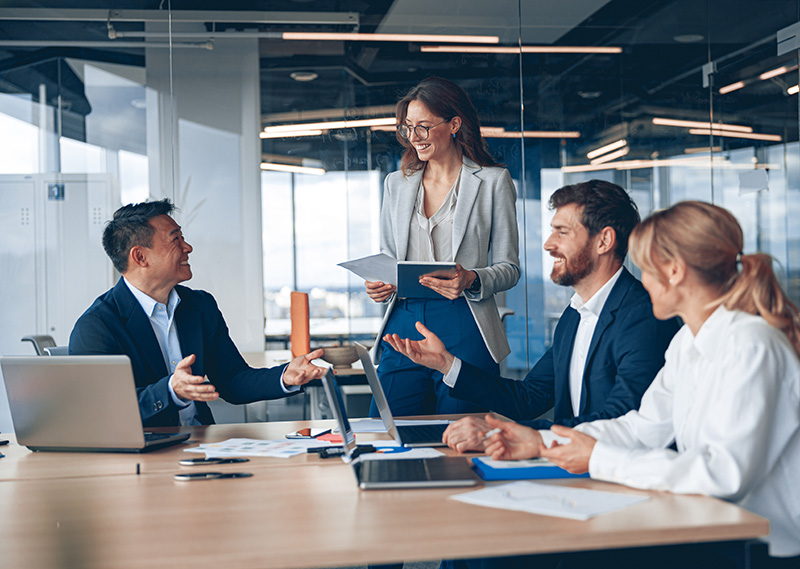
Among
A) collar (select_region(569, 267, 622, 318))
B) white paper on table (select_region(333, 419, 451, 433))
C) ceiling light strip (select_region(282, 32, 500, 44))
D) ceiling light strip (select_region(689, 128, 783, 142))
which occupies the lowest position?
white paper on table (select_region(333, 419, 451, 433))

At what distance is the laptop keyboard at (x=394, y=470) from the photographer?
163 centimetres

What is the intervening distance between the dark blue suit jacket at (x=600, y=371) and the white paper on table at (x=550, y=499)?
54 centimetres

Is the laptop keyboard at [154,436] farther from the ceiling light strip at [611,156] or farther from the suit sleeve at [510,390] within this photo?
the ceiling light strip at [611,156]

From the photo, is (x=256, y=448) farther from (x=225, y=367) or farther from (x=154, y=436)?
(x=225, y=367)

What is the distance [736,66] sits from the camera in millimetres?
5543

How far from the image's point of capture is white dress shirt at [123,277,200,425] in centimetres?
269

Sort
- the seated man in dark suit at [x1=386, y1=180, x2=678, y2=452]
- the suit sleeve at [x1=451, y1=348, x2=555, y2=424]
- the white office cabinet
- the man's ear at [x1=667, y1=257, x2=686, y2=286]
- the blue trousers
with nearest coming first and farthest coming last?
the man's ear at [x1=667, y1=257, x2=686, y2=286]
the seated man in dark suit at [x1=386, y1=180, x2=678, y2=452]
the suit sleeve at [x1=451, y1=348, x2=555, y2=424]
the blue trousers
the white office cabinet

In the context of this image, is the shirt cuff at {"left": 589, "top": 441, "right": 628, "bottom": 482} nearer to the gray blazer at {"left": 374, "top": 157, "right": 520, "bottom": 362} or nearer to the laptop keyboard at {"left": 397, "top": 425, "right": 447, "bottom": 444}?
the laptop keyboard at {"left": 397, "top": 425, "right": 447, "bottom": 444}

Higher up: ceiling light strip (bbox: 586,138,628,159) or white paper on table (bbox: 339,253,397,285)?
ceiling light strip (bbox: 586,138,628,159)

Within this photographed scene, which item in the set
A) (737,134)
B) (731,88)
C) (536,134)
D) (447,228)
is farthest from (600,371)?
(731,88)

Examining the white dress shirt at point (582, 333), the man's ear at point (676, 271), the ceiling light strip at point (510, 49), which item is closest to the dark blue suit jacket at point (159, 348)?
the white dress shirt at point (582, 333)

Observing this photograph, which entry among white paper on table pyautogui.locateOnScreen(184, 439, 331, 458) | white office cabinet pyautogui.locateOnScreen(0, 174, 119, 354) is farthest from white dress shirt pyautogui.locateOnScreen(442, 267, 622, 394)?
white office cabinet pyautogui.locateOnScreen(0, 174, 119, 354)

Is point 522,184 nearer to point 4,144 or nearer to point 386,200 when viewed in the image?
Result: point 386,200

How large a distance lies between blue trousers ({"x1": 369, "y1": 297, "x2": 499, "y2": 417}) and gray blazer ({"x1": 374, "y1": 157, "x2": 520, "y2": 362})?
0.33ft
